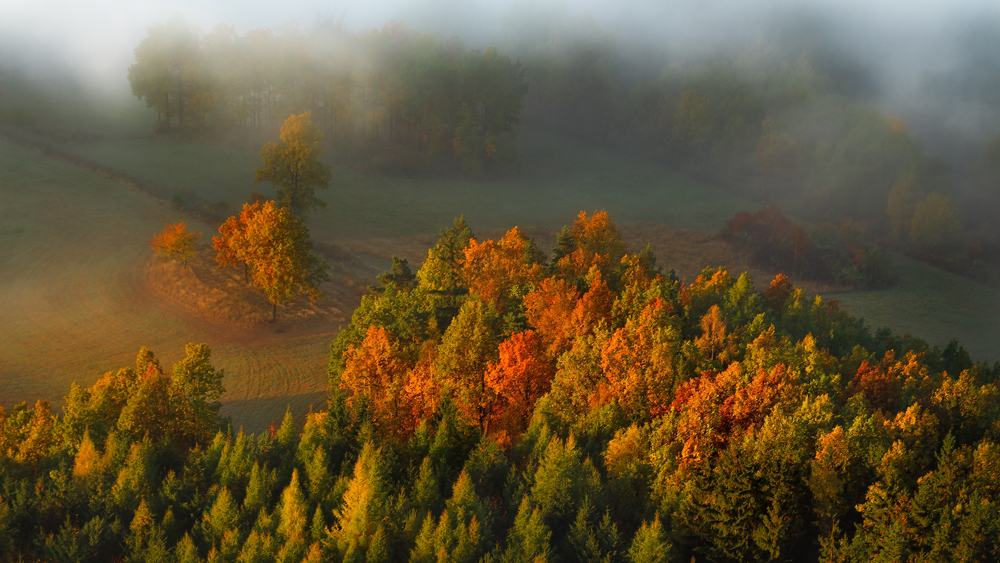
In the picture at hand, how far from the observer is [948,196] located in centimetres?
8925

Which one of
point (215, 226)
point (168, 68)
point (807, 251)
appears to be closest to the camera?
point (215, 226)

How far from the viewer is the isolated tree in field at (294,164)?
66.3 meters

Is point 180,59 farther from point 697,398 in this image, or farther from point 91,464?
point 697,398

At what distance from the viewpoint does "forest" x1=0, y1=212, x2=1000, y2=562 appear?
24562 mm

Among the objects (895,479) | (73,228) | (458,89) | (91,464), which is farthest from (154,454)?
(458,89)

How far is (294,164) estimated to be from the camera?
219 ft

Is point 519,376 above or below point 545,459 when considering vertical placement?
above

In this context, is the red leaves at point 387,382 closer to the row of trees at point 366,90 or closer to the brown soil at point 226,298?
the brown soil at point 226,298

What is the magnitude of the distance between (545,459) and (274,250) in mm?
31062

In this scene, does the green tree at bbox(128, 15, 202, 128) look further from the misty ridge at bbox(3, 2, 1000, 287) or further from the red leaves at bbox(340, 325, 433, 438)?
the red leaves at bbox(340, 325, 433, 438)

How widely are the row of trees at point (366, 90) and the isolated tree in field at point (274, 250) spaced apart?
5082 centimetres

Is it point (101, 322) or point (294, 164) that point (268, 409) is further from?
point (294, 164)

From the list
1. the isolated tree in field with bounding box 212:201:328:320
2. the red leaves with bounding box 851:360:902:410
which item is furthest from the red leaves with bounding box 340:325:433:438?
the red leaves with bounding box 851:360:902:410

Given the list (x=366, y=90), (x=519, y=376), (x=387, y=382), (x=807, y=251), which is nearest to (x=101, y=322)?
(x=387, y=382)
